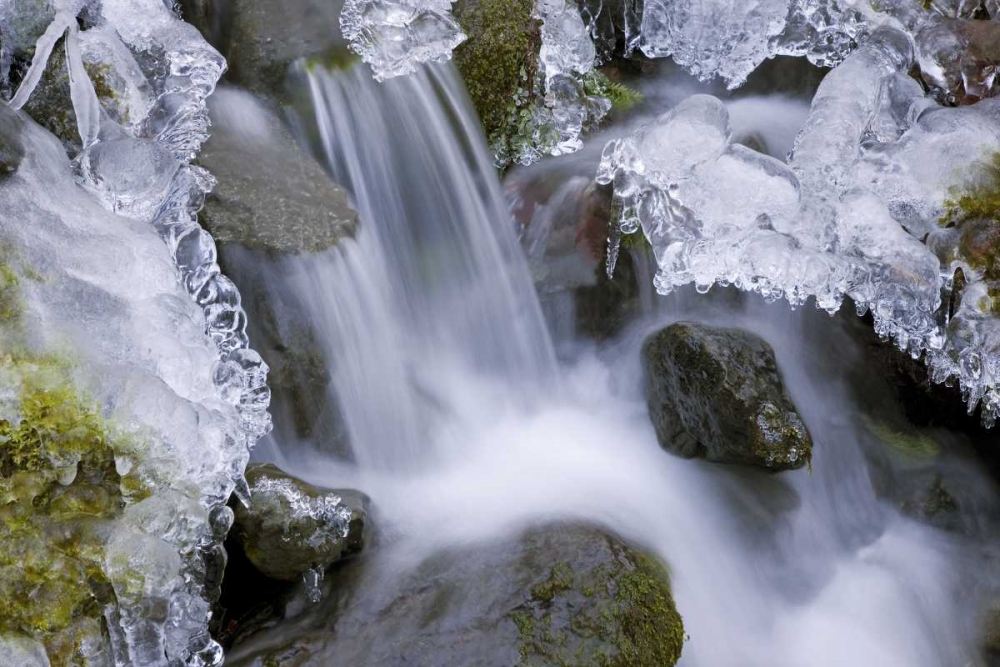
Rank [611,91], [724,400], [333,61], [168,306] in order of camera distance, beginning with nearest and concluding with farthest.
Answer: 1. [168,306]
2. [724,400]
3. [333,61]
4. [611,91]

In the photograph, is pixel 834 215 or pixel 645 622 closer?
pixel 645 622

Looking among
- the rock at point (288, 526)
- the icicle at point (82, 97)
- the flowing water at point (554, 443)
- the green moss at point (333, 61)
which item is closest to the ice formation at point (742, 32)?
the flowing water at point (554, 443)

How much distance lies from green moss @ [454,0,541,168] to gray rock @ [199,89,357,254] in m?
1.29

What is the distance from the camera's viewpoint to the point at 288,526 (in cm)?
365

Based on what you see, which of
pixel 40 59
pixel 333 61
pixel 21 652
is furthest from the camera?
pixel 333 61

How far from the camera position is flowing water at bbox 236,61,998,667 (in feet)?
→ 13.9

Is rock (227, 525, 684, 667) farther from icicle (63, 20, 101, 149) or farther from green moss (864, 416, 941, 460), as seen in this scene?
icicle (63, 20, 101, 149)

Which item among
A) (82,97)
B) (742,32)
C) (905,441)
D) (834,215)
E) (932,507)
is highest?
(82,97)

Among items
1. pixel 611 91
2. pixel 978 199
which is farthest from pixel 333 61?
pixel 978 199

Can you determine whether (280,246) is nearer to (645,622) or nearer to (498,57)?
(498,57)

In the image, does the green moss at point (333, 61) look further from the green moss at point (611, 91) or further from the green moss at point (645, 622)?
the green moss at point (645, 622)

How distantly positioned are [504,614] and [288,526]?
95cm

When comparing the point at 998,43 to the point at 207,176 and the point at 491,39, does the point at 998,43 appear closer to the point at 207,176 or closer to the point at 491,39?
the point at 491,39

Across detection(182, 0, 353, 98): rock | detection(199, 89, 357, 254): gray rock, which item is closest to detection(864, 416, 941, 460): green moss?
detection(199, 89, 357, 254): gray rock
